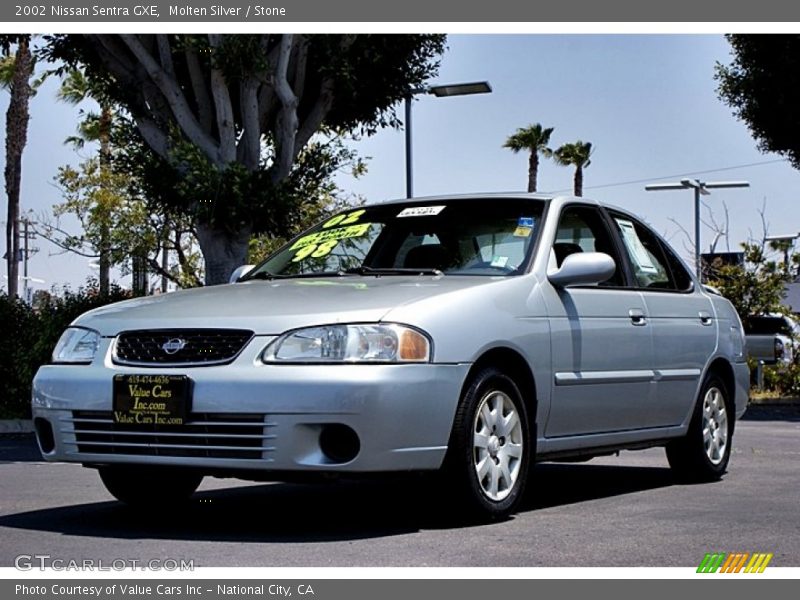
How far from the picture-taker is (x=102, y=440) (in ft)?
22.8

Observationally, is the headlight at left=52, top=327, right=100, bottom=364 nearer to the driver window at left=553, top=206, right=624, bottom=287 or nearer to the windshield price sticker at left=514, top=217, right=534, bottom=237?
the windshield price sticker at left=514, top=217, right=534, bottom=237

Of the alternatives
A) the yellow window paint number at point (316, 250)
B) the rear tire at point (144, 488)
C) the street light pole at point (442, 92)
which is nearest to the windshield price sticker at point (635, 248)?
the yellow window paint number at point (316, 250)

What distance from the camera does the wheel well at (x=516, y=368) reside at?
718 cm

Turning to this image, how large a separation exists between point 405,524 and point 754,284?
17.5 m

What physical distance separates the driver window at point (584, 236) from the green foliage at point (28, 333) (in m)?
9.47

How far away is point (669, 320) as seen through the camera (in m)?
9.02

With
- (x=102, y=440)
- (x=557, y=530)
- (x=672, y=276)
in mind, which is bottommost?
(x=557, y=530)

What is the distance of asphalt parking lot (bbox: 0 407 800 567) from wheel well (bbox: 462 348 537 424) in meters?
0.58

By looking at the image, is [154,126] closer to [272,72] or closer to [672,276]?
[272,72]

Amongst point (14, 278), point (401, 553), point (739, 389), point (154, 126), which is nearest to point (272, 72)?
point (154, 126)

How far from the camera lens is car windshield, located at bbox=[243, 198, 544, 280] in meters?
7.94

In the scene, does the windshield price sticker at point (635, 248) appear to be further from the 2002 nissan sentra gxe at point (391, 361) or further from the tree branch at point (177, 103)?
the tree branch at point (177, 103)

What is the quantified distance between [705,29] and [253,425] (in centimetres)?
544

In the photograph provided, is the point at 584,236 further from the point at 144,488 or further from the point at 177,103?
the point at 177,103
